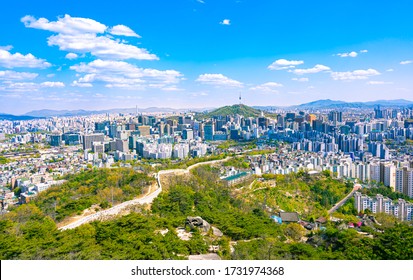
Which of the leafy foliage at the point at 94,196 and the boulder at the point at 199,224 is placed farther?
the leafy foliage at the point at 94,196

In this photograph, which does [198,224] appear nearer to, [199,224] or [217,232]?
[199,224]

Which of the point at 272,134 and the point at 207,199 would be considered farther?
the point at 272,134

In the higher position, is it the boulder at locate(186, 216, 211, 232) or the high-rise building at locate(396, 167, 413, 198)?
the boulder at locate(186, 216, 211, 232)

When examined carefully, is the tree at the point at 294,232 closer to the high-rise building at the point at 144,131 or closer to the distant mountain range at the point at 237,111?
the high-rise building at the point at 144,131

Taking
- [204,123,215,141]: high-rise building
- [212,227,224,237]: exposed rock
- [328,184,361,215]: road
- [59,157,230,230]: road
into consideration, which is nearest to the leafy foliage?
[59,157,230,230]: road

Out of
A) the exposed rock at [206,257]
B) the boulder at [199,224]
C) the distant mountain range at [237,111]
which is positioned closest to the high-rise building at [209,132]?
the distant mountain range at [237,111]

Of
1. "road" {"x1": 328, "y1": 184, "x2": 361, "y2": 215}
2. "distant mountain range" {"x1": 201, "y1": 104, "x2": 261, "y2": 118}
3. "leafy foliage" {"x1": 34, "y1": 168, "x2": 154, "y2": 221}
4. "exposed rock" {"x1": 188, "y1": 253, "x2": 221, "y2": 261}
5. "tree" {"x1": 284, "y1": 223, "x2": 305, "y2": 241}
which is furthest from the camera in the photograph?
"distant mountain range" {"x1": 201, "y1": 104, "x2": 261, "y2": 118}

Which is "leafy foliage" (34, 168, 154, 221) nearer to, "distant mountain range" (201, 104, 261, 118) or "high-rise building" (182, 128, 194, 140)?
"high-rise building" (182, 128, 194, 140)

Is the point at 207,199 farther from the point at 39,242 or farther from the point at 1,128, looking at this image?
the point at 1,128

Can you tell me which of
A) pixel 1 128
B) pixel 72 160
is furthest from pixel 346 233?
pixel 1 128

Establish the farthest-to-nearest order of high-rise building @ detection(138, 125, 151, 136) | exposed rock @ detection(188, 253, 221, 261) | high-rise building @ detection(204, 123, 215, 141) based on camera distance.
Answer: high-rise building @ detection(204, 123, 215, 141) → high-rise building @ detection(138, 125, 151, 136) → exposed rock @ detection(188, 253, 221, 261)

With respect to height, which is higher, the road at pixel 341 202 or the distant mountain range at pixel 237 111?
the distant mountain range at pixel 237 111
